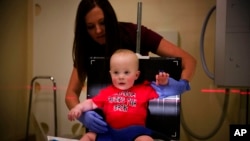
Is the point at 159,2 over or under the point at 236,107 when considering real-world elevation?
over

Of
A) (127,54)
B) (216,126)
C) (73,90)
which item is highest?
(127,54)

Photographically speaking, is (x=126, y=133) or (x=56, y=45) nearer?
(x=126, y=133)

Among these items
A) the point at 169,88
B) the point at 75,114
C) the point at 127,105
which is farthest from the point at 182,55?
the point at 75,114

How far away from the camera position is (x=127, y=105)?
770 millimetres

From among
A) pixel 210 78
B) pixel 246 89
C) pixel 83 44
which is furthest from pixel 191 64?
pixel 83 44

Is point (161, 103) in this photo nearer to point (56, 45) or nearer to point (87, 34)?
point (87, 34)

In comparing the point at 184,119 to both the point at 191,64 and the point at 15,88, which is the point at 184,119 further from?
the point at 15,88

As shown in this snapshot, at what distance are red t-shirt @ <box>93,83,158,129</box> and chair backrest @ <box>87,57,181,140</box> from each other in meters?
0.02

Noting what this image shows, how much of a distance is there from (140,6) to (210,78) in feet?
1.06

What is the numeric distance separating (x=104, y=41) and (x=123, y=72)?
0.14 m

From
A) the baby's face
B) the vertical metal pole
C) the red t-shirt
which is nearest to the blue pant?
the red t-shirt

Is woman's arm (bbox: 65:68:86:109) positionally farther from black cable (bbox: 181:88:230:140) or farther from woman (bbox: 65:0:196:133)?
black cable (bbox: 181:88:230:140)

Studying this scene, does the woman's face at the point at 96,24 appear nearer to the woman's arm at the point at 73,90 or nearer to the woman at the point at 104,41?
the woman at the point at 104,41

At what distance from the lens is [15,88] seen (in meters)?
1.02
